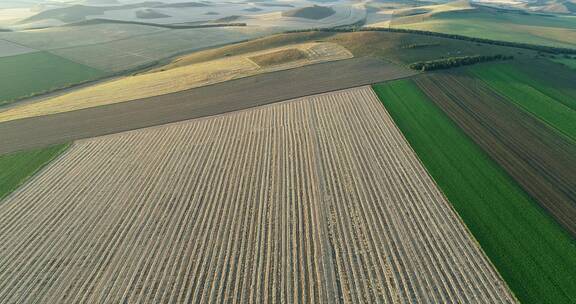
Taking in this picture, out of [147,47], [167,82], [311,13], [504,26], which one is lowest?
[167,82]

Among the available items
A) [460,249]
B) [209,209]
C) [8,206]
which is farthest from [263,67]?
[460,249]

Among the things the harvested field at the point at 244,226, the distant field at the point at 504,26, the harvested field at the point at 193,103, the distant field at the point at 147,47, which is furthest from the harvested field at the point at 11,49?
the distant field at the point at 504,26

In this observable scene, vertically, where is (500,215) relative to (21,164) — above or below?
Answer: below

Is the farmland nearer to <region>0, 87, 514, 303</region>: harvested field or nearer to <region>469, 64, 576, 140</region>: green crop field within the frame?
<region>469, 64, 576, 140</region>: green crop field

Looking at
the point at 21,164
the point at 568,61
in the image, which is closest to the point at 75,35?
the point at 21,164

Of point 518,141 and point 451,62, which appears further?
point 451,62

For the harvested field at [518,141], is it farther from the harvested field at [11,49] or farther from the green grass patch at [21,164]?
the harvested field at [11,49]

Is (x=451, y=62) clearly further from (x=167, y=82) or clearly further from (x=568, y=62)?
(x=167, y=82)

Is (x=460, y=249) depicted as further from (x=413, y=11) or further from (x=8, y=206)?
(x=413, y=11)
